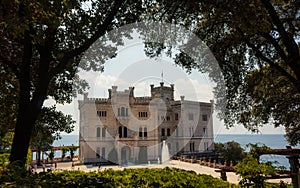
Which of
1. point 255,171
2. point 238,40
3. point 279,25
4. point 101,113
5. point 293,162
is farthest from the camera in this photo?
point 101,113

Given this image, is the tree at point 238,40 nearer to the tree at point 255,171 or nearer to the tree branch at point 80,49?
the tree branch at point 80,49

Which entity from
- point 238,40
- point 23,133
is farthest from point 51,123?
point 238,40

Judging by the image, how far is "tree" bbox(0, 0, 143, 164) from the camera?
4.84 m

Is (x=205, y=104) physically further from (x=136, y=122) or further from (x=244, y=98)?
(x=244, y=98)

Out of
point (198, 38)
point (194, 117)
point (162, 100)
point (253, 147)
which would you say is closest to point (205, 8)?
point (198, 38)

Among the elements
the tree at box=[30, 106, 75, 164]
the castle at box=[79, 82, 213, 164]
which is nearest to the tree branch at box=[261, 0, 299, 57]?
the tree at box=[30, 106, 75, 164]

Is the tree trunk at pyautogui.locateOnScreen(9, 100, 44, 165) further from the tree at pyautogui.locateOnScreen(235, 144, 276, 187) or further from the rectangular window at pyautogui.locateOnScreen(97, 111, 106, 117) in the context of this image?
the rectangular window at pyautogui.locateOnScreen(97, 111, 106, 117)

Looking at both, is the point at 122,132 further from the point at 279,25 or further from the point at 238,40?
the point at 279,25

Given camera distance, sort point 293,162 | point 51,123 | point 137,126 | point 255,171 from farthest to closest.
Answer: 1. point 137,126
2. point 51,123
3. point 293,162
4. point 255,171

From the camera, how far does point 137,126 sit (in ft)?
140

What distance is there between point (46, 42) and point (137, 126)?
1409 inches

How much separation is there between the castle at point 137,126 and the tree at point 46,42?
29595mm

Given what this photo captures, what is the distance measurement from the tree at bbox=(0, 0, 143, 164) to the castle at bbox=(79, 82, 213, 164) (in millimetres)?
29595

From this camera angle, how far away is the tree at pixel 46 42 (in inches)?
191
